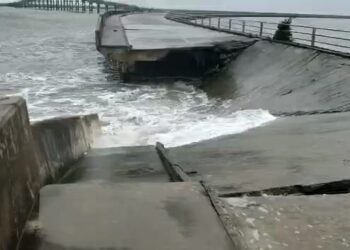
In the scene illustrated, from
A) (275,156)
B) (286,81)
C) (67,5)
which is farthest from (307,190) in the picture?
(67,5)

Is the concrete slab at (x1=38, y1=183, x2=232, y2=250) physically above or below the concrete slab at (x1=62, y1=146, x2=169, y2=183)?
above

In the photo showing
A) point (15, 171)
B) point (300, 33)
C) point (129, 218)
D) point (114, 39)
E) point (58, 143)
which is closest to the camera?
point (15, 171)

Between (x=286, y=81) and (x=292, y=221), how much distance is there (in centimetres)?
1169

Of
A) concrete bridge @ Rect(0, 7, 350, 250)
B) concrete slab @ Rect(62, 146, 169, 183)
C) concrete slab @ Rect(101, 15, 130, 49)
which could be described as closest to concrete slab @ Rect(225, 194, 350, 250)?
concrete bridge @ Rect(0, 7, 350, 250)

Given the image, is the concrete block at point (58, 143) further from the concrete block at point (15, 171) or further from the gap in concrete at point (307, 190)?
the gap in concrete at point (307, 190)

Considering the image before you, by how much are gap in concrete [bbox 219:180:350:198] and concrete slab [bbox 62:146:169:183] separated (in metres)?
1.36

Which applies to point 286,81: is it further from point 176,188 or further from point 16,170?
point 16,170

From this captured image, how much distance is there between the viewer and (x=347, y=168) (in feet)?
17.7

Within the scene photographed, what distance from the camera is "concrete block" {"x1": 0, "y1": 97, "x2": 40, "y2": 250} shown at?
2938 mm

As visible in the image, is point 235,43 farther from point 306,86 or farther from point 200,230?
point 200,230

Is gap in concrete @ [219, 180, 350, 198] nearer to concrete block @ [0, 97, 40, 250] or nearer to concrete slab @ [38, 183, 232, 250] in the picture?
concrete slab @ [38, 183, 232, 250]

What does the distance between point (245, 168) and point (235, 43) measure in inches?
685

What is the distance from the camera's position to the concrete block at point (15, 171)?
9.64ft

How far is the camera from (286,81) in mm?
15000
